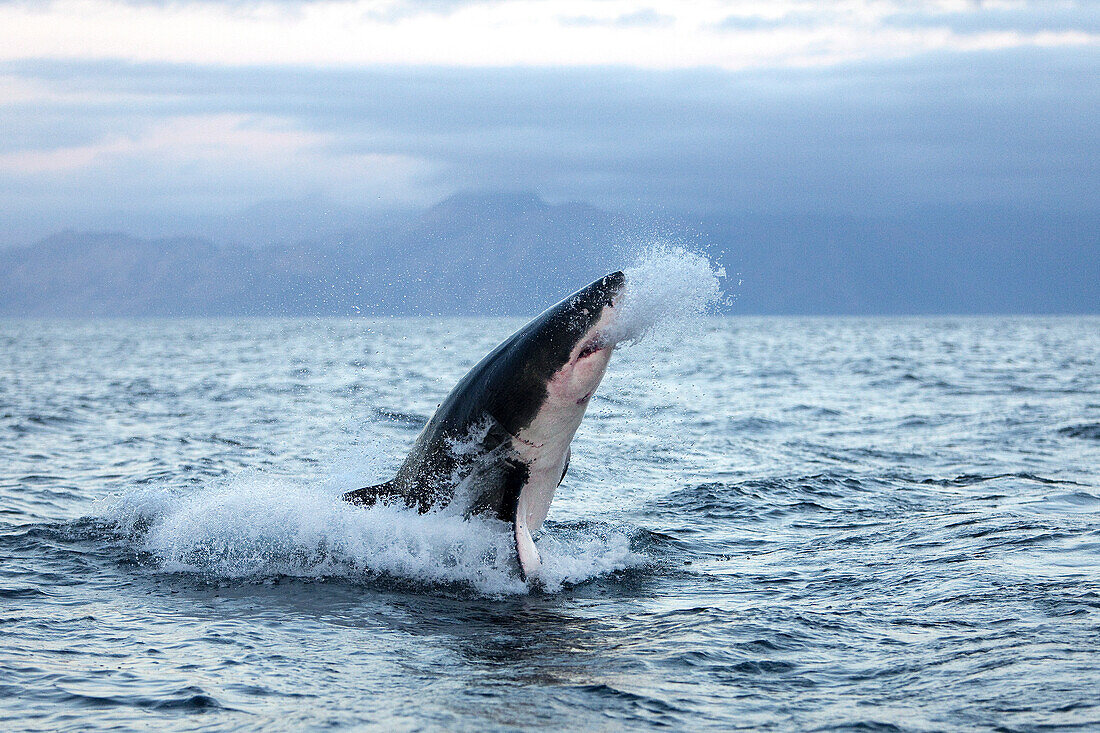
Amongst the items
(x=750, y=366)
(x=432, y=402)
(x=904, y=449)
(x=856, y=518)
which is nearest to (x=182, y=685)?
(x=856, y=518)

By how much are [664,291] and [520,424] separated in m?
1.82

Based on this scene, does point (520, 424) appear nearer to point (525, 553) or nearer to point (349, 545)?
point (525, 553)

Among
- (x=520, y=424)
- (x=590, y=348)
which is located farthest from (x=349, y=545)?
(x=590, y=348)

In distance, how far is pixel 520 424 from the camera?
10.1m

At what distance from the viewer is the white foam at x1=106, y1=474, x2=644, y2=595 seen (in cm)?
1061

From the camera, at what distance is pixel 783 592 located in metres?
9.94

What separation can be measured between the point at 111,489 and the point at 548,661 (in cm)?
1032

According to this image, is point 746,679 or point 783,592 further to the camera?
point 783,592

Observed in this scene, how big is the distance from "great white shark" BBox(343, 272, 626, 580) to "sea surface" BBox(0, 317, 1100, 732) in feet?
1.04

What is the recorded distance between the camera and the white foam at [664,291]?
9648 millimetres

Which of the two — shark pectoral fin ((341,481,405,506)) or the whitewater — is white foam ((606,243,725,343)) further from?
shark pectoral fin ((341,481,405,506))

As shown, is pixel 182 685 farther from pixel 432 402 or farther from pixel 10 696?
pixel 432 402

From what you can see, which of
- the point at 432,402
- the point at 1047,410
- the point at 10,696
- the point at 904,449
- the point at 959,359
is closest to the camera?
the point at 10,696

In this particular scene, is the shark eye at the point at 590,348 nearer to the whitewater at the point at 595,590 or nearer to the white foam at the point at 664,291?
the white foam at the point at 664,291
